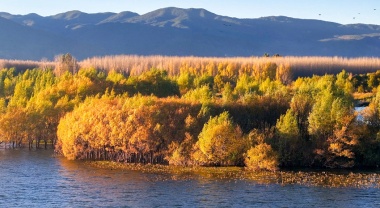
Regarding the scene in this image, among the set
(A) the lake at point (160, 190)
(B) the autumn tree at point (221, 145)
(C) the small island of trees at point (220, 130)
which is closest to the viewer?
(A) the lake at point (160, 190)

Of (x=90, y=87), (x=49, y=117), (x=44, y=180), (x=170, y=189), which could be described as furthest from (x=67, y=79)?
(x=170, y=189)

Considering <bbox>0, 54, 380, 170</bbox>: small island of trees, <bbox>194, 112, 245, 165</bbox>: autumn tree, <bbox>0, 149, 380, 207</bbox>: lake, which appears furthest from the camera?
<bbox>0, 54, 380, 170</bbox>: small island of trees

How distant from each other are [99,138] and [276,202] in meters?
39.9

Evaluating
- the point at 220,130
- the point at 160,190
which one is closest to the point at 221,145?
the point at 220,130

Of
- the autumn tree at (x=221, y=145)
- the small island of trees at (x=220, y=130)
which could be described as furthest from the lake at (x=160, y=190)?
the autumn tree at (x=221, y=145)

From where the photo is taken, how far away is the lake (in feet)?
232

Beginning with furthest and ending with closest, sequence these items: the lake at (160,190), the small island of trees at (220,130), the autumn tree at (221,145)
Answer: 1. the small island of trees at (220,130)
2. the autumn tree at (221,145)
3. the lake at (160,190)

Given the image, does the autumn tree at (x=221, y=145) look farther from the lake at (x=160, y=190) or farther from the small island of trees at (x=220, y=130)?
the lake at (x=160, y=190)

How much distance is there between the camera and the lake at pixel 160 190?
232 ft

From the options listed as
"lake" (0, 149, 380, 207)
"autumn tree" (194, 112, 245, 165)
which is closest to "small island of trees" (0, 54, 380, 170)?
"autumn tree" (194, 112, 245, 165)

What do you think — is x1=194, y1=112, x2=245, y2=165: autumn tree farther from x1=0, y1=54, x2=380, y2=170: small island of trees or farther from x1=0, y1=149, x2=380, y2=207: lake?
x1=0, y1=149, x2=380, y2=207: lake

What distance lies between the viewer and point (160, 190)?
3061 inches

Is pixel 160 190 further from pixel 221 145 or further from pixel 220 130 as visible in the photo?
pixel 220 130

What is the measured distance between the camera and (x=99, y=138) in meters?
104
